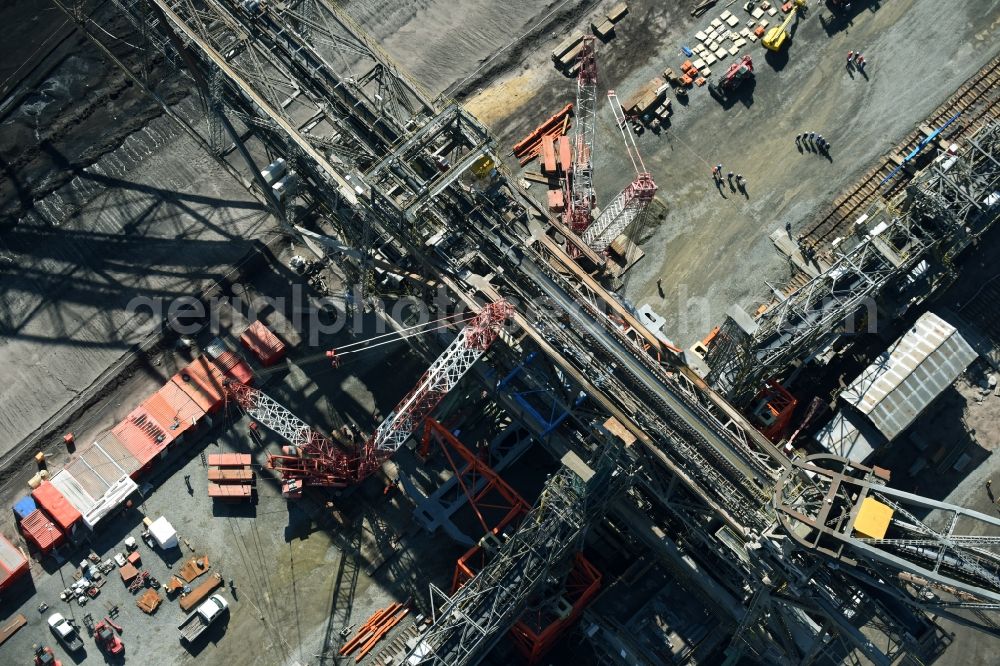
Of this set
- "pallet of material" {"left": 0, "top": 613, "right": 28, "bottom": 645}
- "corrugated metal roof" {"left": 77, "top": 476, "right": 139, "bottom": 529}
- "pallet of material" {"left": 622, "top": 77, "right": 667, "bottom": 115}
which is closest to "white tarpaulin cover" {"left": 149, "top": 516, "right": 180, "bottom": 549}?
"corrugated metal roof" {"left": 77, "top": 476, "right": 139, "bottom": 529}

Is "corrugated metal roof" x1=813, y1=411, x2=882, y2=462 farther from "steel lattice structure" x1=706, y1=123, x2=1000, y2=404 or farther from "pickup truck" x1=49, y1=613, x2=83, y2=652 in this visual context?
"pickup truck" x1=49, y1=613, x2=83, y2=652

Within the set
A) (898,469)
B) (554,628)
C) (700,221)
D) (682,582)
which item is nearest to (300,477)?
(554,628)

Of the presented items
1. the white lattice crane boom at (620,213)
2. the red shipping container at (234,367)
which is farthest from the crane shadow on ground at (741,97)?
the red shipping container at (234,367)

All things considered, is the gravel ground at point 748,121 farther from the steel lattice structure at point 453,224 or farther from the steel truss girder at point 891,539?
the steel truss girder at point 891,539

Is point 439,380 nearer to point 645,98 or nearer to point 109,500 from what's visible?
point 109,500

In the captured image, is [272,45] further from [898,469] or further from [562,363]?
[898,469]

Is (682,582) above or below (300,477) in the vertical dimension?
below
